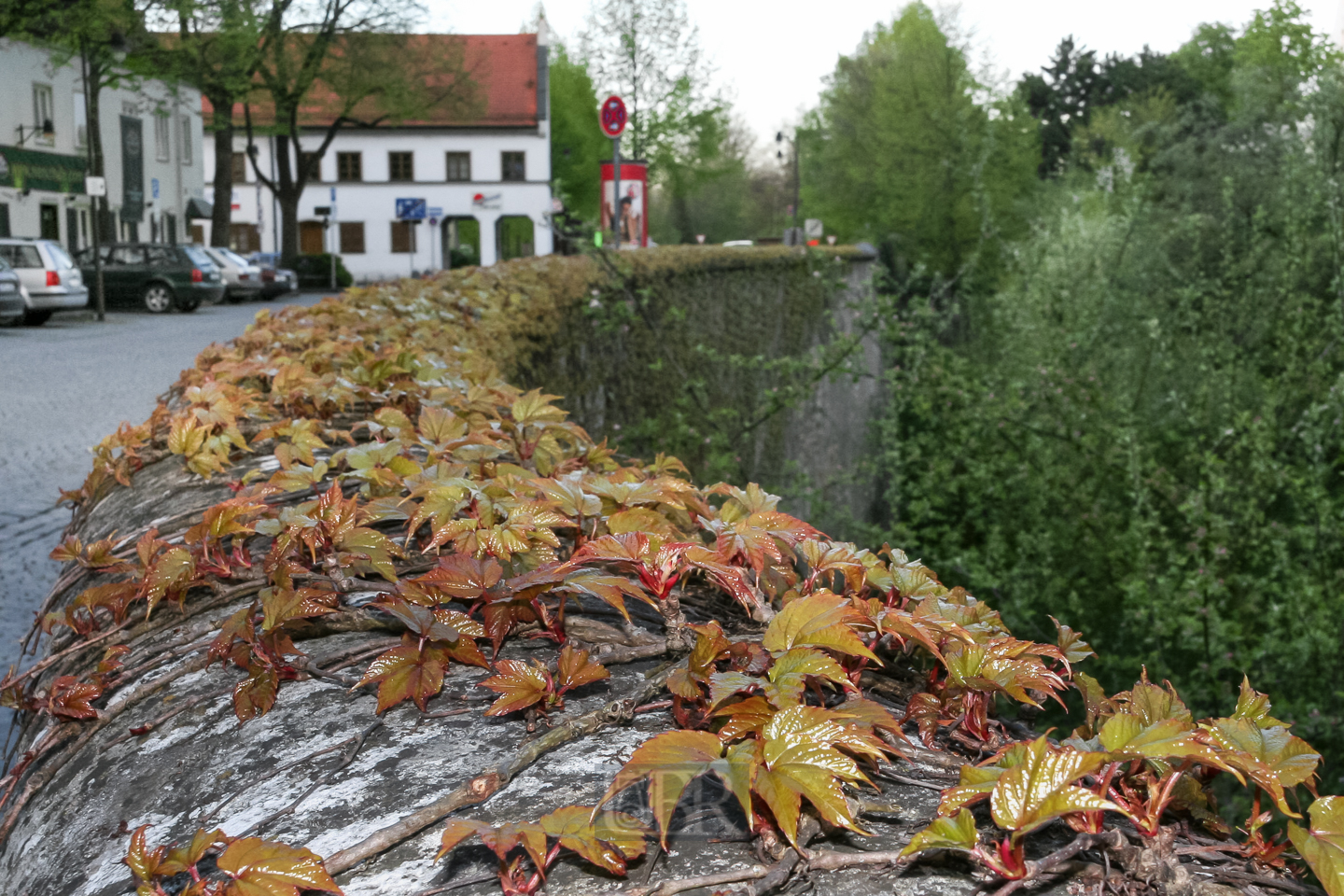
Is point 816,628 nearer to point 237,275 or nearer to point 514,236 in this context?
point 237,275

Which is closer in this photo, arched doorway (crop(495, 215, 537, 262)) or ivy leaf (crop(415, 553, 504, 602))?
ivy leaf (crop(415, 553, 504, 602))

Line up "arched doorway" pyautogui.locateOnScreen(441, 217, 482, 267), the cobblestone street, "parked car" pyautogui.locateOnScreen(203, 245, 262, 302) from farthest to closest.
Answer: "arched doorway" pyautogui.locateOnScreen(441, 217, 482, 267)
"parked car" pyautogui.locateOnScreen(203, 245, 262, 302)
the cobblestone street

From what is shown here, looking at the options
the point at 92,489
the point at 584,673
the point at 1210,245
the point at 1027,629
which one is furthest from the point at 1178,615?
the point at 1210,245

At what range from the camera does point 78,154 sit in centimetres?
3372

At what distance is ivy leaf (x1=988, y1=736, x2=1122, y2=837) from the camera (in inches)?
36.8

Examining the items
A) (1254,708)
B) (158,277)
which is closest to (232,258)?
(158,277)

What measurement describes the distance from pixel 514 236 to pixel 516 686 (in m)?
62.8

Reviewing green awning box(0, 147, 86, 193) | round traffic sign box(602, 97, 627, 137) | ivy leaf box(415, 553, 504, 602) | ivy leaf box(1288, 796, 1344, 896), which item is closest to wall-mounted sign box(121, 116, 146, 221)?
green awning box(0, 147, 86, 193)

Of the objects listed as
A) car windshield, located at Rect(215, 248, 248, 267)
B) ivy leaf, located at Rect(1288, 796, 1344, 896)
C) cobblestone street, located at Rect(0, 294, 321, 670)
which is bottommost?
cobblestone street, located at Rect(0, 294, 321, 670)

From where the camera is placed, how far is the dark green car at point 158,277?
25359 millimetres

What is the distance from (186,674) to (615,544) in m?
0.56

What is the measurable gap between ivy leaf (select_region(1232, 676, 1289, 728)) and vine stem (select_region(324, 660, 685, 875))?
1.96 ft

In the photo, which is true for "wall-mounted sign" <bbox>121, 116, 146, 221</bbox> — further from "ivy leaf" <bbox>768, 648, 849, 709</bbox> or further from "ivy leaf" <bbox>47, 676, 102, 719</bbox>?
"ivy leaf" <bbox>768, 648, 849, 709</bbox>

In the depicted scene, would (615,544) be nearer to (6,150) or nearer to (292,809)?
(292,809)
